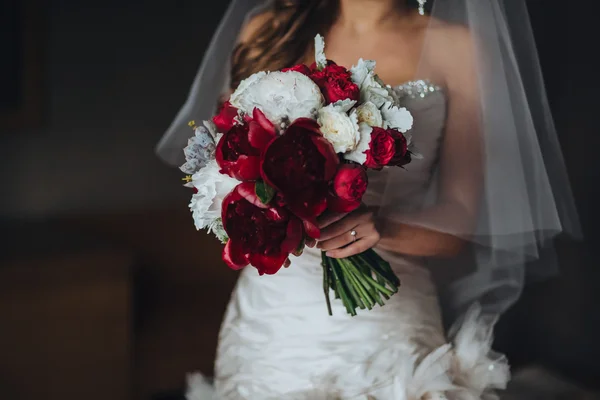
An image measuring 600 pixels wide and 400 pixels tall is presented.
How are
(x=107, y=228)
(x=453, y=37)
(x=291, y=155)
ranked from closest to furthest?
(x=291, y=155)
(x=453, y=37)
(x=107, y=228)

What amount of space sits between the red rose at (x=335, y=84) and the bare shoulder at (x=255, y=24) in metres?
0.47

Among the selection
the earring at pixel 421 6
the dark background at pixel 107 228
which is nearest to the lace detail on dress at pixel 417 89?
the earring at pixel 421 6

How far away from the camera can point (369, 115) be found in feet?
2.67

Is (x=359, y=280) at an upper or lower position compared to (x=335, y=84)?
lower

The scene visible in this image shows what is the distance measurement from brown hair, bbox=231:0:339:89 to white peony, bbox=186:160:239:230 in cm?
46

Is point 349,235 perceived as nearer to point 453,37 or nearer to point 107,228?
point 453,37

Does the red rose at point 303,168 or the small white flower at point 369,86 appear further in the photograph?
the small white flower at point 369,86

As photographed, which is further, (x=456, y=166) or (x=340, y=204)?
(x=456, y=166)

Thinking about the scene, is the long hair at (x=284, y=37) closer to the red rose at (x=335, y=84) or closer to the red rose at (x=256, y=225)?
the red rose at (x=335, y=84)

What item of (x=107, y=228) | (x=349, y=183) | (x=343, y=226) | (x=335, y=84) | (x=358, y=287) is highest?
(x=335, y=84)

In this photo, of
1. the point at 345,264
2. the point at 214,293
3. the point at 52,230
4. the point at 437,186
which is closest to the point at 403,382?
the point at 345,264

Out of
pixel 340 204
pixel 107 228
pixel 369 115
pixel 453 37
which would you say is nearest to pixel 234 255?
pixel 340 204

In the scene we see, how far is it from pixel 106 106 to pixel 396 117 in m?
0.85

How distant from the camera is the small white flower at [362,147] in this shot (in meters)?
0.79
